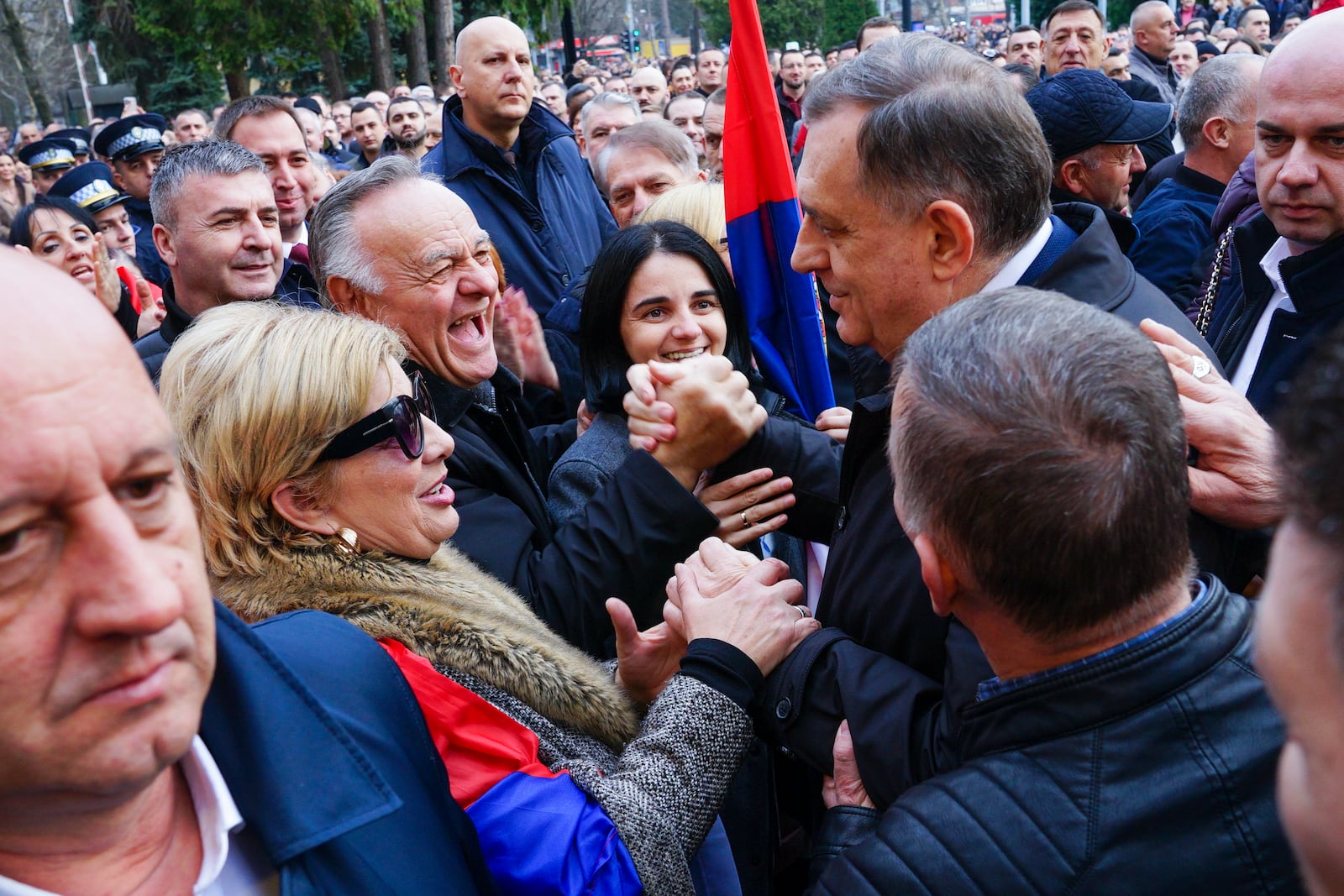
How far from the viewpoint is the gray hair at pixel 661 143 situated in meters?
5.10

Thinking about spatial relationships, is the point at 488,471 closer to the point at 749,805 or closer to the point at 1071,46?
the point at 749,805

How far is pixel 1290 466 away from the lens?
0.88 meters

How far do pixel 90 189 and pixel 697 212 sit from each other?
582 cm

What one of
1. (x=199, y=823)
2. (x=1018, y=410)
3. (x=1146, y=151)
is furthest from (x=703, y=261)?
(x=1146, y=151)

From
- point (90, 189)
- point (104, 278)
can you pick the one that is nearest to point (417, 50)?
point (90, 189)

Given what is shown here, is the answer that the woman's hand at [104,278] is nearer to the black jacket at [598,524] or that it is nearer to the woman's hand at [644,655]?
the black jacket at [598,524]

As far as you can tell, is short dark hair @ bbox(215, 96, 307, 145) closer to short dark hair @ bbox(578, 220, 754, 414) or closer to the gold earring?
short dark hair @ bbox(578, 220, 754, 414)

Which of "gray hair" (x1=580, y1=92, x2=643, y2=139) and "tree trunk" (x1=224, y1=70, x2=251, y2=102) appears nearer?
"gray hair" (x1=580, y1=92, x2=643, y2=139)

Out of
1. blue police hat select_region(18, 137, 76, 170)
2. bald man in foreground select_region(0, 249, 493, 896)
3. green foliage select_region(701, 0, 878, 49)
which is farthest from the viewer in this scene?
green foliage select_region(701, 0, 878, 49)

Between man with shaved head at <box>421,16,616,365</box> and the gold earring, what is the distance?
3.14m

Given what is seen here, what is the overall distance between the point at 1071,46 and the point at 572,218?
13.4ft

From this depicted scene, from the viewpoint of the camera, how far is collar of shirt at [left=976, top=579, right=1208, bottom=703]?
1402mm

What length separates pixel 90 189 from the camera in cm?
755

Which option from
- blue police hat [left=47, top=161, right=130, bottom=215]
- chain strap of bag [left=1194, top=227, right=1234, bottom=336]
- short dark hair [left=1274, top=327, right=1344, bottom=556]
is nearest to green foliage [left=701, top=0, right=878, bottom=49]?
blue police hat [left=47, top=161, right=130, bottom=215]
